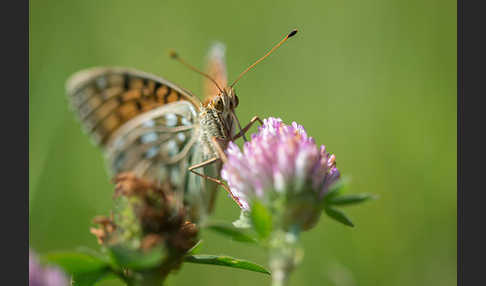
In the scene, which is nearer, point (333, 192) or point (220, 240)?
point (333, 192)

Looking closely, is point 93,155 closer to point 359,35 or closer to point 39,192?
point 39,192

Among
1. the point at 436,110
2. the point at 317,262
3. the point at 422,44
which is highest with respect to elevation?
the point at 422,44

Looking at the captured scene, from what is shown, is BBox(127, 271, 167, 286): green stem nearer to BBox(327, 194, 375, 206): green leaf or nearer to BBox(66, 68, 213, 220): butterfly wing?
BBox(66, 68, 213, 220): butterfly wing

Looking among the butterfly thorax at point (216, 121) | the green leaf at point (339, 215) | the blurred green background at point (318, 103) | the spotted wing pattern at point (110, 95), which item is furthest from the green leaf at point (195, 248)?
the blurred green background at point (318, 103)

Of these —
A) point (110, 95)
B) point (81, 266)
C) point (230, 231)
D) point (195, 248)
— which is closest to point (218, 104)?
point (110, 95)

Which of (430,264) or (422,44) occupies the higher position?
(422,44)

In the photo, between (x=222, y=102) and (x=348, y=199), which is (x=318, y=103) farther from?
(x=348, y=199)

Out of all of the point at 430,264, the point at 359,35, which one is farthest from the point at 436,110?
the point at 430,264

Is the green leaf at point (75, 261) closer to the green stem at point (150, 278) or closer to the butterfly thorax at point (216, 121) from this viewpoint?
the green stem at point (150, 278)
